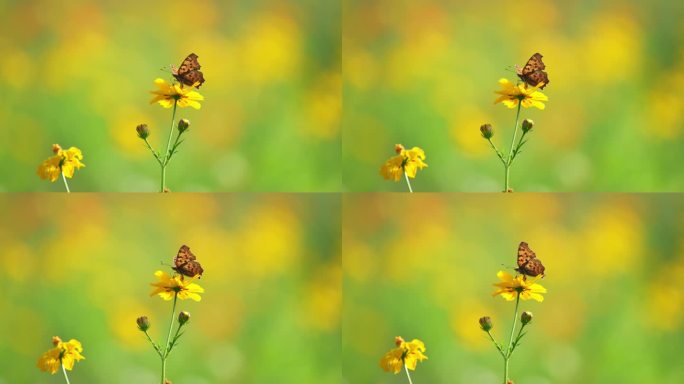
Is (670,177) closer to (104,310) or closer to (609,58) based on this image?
(609,58)

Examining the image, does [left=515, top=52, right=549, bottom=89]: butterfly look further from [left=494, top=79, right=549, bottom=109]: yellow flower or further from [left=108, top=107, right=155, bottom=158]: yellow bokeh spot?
[left=108, top=107, right=155, bottom=158]: yellow bokeh spot

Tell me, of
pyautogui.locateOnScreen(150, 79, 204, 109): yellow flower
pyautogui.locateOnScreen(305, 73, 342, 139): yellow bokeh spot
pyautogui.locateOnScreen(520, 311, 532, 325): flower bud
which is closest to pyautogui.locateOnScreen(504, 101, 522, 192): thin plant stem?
pyautogui.locateOnScreen(520, 311, 532, 325): flower bud

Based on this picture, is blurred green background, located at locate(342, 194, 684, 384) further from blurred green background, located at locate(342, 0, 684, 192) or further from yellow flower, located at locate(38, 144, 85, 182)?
yellow flower, located at locate(38, 144, 85, 182)

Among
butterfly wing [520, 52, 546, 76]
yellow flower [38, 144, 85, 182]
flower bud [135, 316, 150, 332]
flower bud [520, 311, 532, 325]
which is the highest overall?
butterfly wing [520, 52, 546, 76]

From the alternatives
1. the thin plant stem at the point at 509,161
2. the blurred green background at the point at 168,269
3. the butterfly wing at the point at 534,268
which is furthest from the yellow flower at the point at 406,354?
the thin plant stem at the point at 509,161

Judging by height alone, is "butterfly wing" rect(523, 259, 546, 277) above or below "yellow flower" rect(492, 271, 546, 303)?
above

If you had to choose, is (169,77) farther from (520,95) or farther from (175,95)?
(520,95)
